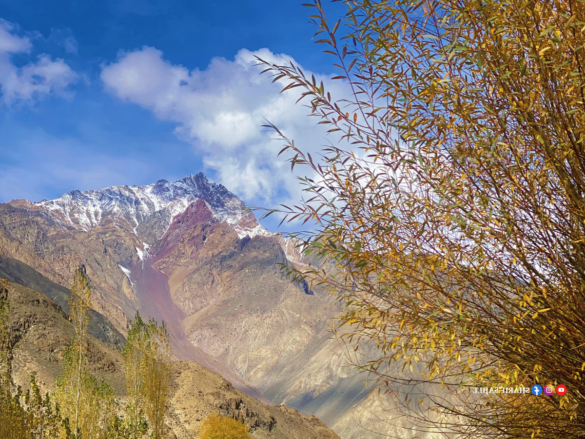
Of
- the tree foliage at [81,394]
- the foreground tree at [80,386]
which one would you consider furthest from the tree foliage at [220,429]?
the foreground tree at [80,386]

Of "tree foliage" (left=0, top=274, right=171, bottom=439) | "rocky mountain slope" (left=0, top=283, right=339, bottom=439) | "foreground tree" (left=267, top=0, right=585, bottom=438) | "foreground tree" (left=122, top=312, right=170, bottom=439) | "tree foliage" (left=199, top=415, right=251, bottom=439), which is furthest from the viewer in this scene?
"rocky mountain slope" (left=0, top=283, right=339, bottom=439)

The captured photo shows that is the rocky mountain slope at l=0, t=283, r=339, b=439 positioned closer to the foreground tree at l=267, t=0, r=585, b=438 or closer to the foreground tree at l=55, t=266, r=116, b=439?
the foreground tree at l=55, t=266, r=116, b=439

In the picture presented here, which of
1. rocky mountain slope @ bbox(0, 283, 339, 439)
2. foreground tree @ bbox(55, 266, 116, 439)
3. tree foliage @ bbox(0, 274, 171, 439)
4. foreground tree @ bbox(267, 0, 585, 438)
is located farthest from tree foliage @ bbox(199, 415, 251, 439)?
foreground tree @ bbox(267, 0, 585, 438)

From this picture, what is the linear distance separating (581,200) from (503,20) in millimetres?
1304

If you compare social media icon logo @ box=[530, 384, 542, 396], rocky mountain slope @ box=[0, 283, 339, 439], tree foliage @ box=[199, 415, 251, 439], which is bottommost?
tree foliage @ box=[199, 415, 251, 439]

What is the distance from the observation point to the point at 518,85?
3.25 meters

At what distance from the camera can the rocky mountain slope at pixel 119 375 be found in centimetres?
4962

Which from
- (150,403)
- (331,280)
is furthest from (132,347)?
(331,280)

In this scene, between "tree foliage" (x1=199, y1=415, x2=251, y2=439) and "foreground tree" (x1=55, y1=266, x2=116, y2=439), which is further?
"tree foliage" (x1=199, y1=415, x2=251, y2=439)

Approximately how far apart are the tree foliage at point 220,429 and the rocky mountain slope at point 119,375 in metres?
2.06

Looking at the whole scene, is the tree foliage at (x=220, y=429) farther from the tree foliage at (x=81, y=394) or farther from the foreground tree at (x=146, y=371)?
the foreground tree at (x=146, y=371)

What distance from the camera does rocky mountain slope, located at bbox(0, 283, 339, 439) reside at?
49.6 metres

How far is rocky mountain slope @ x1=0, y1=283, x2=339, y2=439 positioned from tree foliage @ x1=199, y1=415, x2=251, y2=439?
2060mm

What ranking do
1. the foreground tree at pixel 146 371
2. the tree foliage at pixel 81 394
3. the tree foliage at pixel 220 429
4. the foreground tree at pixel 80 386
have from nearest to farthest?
the tree foliage at pixel 81 394 → the foreground tree at pixel 80 386 → the foreground tree at pixel 146 371 → the tree foliage at pixel 220 429
